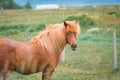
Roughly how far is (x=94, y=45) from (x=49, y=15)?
53.1ft

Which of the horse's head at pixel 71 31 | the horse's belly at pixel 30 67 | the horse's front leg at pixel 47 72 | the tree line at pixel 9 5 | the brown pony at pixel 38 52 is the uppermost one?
the horse's head at pixel 71 31

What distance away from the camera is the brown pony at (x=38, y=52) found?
7.56 metres

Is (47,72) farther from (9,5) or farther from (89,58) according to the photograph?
(9,5)

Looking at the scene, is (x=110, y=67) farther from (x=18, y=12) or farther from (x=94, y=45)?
(x=18, y=12)

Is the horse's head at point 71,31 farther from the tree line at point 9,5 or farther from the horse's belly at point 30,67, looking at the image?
the tree line at point 9,5

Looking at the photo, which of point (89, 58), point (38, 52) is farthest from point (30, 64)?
point (89, 58)

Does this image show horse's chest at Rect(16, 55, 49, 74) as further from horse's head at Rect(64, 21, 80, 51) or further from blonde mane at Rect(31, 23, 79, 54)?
horse's head at Rect(64, 21, 80, 51)

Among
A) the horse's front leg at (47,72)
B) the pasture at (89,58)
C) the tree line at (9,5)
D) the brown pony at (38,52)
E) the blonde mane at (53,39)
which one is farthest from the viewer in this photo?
the tree line at (9,5)

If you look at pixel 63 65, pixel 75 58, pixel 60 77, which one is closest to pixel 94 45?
pixel 75 58

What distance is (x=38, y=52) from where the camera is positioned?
770cm

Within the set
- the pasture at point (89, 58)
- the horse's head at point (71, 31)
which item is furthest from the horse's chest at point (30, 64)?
the pasture at point (89, 58)

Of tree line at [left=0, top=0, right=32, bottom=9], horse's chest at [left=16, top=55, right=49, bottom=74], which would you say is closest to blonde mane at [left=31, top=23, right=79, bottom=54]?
horse's chest at [left=16, top=55, right=49, bottom=74]

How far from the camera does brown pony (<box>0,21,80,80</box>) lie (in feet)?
24.8

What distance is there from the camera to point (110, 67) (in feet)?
37.8
